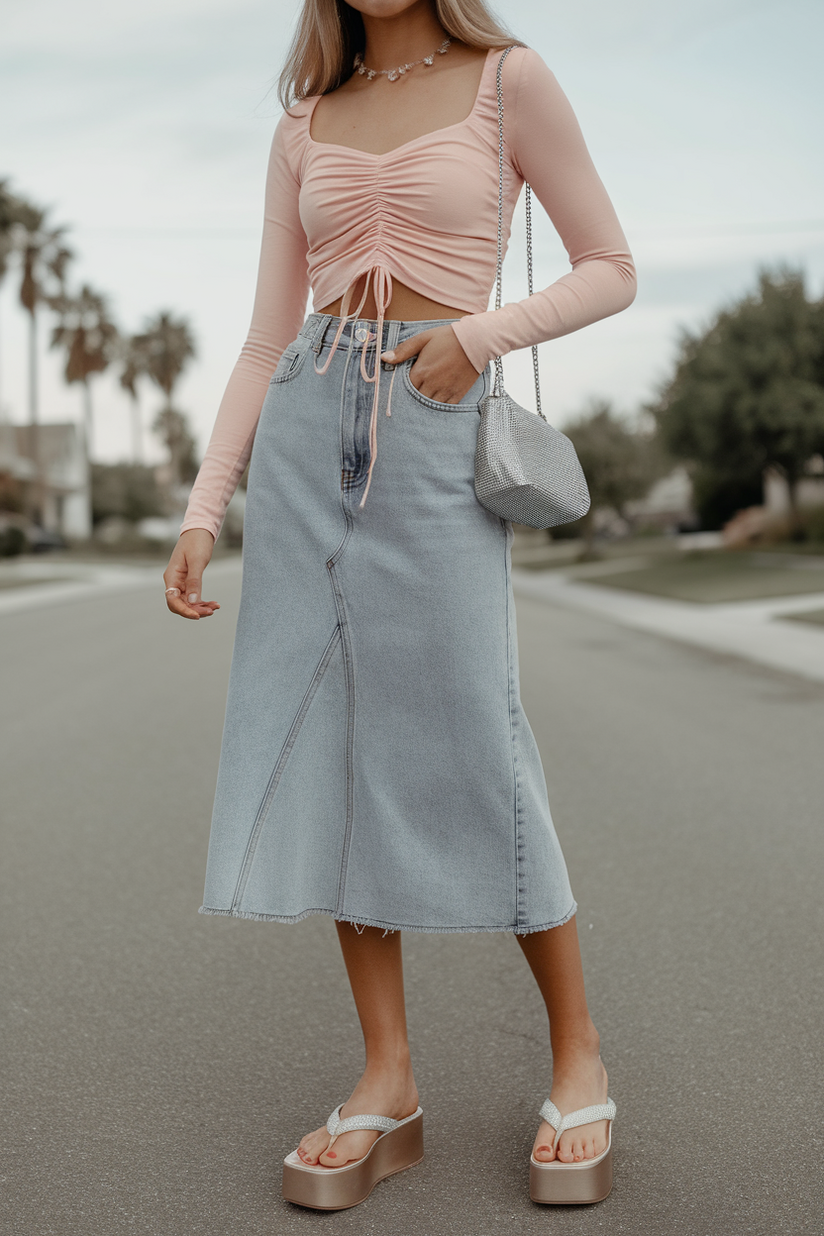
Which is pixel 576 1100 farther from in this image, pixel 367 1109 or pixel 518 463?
pixel 518 463

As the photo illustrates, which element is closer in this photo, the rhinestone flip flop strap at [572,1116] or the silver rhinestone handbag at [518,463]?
the silver rhinestone handbag at [518,463]

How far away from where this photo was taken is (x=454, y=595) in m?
1.98

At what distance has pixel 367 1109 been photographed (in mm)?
2127

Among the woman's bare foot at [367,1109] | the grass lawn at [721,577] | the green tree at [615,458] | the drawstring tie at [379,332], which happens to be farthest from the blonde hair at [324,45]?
the green tree at [615,458]

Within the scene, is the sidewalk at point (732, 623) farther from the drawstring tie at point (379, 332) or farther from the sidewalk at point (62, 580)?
the sidewalk at point (62, 580)

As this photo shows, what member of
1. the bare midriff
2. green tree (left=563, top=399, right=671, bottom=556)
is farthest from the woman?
green tree (left=563, top=399, right=671, bottom=556)

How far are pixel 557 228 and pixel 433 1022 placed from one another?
6.08 feet

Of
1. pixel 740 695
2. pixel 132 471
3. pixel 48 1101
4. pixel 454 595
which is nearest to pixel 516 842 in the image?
pixel 454 595

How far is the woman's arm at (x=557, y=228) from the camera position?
1.96 m

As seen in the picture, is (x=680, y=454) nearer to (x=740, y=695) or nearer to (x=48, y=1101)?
(x=740, y=695)

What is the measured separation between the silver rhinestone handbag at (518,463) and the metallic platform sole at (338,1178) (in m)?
1.10

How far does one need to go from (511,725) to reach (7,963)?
6.77ft

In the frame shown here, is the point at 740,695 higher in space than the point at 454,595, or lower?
lower

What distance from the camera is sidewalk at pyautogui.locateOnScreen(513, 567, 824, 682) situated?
37.5ft
